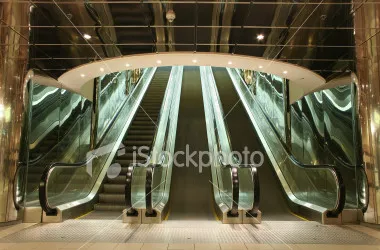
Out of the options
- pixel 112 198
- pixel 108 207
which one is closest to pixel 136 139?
pixel 112 198

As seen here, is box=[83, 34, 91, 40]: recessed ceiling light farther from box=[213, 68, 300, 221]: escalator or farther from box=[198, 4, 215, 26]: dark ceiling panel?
box=[213, 68, 300, 221]: escalator

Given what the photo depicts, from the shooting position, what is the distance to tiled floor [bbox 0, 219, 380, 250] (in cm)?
418

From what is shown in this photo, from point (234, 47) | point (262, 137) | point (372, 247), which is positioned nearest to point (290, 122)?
point (262, 137)

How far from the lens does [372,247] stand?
4223 mm

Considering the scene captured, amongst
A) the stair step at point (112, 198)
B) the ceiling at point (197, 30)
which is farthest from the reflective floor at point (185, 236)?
the ceiling at point (197, 30)

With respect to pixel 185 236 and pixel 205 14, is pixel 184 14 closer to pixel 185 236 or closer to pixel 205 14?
pixel 205 14

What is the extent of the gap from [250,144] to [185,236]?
558 centimetres

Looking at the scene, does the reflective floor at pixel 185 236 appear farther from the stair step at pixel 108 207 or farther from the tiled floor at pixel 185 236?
the stair step at pixel 108 207

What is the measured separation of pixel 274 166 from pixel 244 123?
9.69ft

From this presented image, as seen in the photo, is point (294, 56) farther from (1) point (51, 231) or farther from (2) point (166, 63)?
(1) point (51, 231)

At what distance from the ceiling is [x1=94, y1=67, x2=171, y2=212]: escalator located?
107 inches

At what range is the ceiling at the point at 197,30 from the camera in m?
5.70

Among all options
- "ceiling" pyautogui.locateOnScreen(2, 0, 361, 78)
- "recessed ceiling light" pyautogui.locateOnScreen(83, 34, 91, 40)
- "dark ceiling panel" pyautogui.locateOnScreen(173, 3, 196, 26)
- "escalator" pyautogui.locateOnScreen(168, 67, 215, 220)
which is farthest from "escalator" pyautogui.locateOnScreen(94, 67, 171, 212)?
"dark ceiling panel" pyautogui.locateOnScreen(173, 3, 196, 26)

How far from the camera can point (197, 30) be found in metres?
6.23
